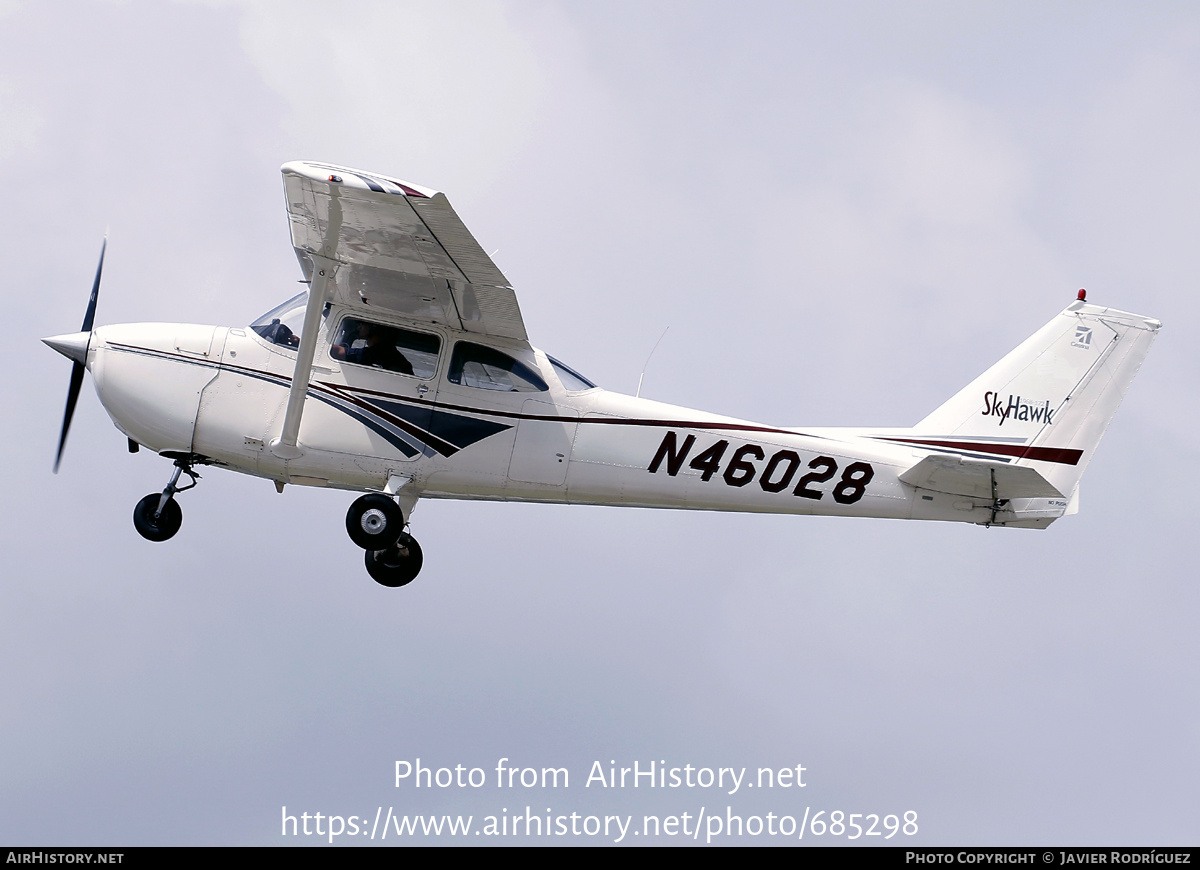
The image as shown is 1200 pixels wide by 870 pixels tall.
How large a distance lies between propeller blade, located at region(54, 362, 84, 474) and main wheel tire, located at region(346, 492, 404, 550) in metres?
3.05

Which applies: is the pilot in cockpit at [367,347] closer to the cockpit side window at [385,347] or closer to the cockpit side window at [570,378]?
the cockpit side window at [385,347]

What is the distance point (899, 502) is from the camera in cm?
1408

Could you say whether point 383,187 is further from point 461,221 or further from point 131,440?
point 131,440

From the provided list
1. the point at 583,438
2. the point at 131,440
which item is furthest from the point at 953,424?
the point at 131,440

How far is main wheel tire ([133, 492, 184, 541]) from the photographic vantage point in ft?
45.2

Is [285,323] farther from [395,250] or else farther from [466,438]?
[466,438]

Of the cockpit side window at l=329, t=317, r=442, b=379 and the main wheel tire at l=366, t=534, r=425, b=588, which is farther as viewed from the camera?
the main wheel tire at l=366, t=534, r=425, b=588

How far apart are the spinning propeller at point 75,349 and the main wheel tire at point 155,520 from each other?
46.0 inches

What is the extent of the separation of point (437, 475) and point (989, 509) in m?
5.28

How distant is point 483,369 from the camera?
13.8m

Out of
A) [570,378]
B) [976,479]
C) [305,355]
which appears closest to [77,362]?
[305,355]

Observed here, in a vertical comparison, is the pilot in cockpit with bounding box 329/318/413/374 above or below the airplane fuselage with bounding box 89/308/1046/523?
above

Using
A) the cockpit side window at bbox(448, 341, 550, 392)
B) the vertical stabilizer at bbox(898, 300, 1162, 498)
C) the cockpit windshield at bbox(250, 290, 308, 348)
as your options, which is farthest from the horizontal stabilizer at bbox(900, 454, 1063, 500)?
the cockpit windshield at bbox(250, 290, 308, 348)

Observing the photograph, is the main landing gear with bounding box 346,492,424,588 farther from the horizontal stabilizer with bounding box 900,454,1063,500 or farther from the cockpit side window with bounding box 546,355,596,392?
the horizontal stabilizer with bounding box 900,454,1063,500
